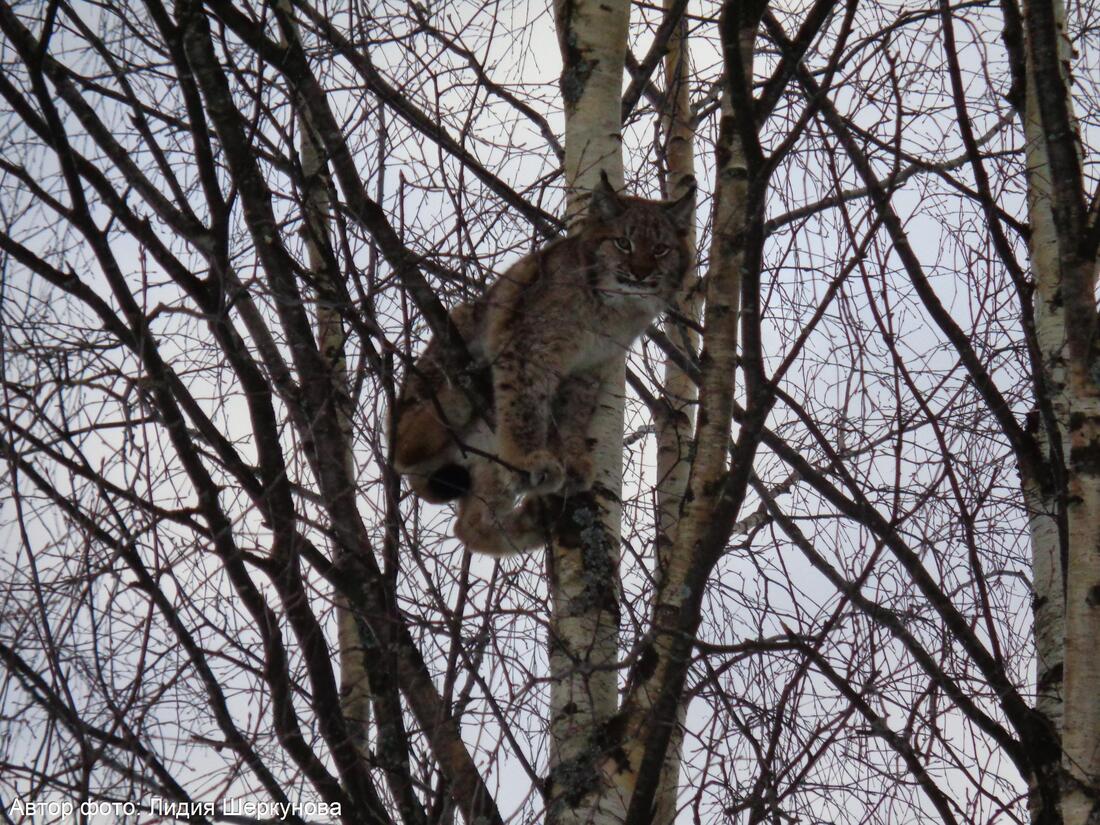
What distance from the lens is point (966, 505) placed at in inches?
164

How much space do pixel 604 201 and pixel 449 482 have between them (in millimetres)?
1467

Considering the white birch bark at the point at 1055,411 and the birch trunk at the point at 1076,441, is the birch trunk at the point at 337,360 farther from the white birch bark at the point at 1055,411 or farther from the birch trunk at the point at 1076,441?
the white birch bark at the point at 1055,411

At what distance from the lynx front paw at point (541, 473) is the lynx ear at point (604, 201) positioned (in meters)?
1.01

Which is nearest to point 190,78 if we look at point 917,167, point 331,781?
point 331,781

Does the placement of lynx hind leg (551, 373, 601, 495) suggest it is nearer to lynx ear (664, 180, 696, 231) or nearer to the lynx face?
the lynx face

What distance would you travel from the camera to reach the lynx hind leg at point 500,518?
492cm

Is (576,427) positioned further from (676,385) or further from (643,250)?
(676,385)

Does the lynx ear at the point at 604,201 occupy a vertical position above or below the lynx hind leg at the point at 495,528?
above

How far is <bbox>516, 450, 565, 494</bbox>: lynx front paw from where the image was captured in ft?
15.4

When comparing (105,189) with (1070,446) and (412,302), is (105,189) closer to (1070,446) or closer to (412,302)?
(412,302)

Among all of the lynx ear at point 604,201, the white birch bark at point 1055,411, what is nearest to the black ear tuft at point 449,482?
the lynx ear at point 604,201

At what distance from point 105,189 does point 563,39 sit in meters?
1.97

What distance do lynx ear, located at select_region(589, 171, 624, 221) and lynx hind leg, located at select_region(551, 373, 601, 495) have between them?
2.21 ft

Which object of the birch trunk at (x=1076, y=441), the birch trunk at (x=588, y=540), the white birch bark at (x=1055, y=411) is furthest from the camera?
the white birch bark at (x=1055, y=411)
